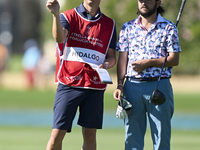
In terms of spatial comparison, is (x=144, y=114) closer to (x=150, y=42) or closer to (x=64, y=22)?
(x=150, y=42)

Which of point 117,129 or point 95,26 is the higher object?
point 95,26

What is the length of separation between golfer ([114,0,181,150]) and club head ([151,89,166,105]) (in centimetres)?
10

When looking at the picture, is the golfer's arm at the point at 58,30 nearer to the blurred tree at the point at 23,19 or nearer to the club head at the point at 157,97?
the club head at the point at 157,97

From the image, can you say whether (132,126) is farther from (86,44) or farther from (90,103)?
(86,44)

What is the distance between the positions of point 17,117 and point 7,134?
326 cm

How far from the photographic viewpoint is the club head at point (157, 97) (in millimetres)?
5805

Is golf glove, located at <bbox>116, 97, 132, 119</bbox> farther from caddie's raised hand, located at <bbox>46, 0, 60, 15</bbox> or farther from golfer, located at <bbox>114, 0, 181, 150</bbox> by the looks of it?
caddie's raised hand, located at <bbox>46, 0, 60, 15</bbox>

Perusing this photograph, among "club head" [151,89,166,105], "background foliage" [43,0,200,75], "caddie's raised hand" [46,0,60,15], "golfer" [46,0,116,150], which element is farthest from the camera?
"background foliage" [43,0,200,75]

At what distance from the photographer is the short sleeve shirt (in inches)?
232

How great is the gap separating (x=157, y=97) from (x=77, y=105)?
1.08 metres

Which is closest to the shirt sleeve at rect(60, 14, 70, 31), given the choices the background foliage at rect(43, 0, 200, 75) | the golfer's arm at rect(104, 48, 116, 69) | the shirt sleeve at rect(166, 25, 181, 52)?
the golfer's arm at rect(104, 48, 116, 69)

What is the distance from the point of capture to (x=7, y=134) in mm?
11086

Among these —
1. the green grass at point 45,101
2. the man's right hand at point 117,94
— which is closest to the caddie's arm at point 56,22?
the man's right hand at point 117,94

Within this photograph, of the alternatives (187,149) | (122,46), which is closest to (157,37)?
(122,46)
